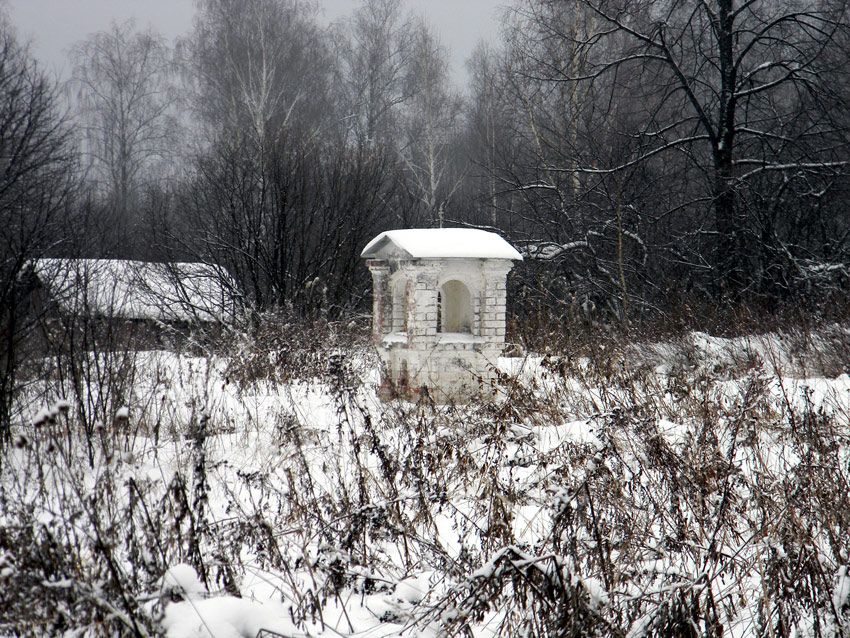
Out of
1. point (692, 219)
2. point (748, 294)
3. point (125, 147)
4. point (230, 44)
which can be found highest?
point (230, 44)

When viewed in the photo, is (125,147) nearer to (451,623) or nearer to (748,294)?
(748,294)

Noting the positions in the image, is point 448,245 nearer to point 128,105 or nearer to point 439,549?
point 439,549

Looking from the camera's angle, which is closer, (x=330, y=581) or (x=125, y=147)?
(x=330, y=581)

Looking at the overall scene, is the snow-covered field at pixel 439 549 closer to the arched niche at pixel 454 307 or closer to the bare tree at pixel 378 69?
the arched niche at pixel 454 307

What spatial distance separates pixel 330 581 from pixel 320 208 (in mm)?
10964

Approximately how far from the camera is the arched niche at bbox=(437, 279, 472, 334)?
900 cm

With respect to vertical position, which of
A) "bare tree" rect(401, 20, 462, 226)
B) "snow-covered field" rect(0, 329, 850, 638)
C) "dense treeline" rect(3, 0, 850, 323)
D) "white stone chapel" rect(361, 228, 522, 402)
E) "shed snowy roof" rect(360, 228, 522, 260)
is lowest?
"snow-covered field" rect(0, 329, 850, 638)

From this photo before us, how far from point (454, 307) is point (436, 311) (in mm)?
1446

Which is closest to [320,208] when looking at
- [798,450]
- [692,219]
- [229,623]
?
[692,219]

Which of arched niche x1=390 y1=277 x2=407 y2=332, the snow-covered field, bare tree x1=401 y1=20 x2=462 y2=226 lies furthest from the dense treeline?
the snow-covered field

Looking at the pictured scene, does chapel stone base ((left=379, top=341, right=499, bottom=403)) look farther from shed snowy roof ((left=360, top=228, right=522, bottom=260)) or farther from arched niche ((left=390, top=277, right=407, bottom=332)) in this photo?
shed snowy roof ((left=360, top=228, right=522, bottom=260))

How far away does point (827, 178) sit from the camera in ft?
38.5

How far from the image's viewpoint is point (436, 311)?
7727 mm

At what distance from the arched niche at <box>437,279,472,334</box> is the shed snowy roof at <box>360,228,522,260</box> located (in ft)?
4.01
